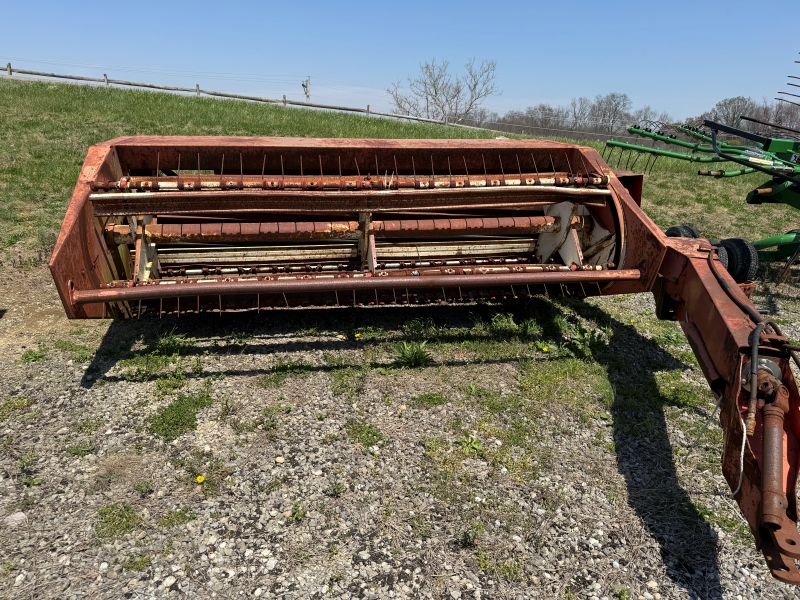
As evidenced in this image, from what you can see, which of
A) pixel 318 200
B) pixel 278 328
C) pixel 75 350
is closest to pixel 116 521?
pixel 75 350

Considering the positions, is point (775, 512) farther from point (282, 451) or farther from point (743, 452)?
point (282, 451)

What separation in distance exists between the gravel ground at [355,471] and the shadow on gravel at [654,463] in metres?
0.01

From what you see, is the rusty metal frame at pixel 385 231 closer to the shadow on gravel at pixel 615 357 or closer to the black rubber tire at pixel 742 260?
the shadow on gravel at pixel 615 357

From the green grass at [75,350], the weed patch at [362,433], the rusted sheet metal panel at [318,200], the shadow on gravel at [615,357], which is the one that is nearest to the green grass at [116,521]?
the weed patch at [362,433]

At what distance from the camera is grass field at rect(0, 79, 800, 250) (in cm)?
805

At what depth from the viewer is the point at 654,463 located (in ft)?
10.8

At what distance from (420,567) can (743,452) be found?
1.62 m

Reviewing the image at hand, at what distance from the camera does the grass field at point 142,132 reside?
805 cm

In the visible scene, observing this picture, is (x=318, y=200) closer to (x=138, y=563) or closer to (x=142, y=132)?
(x=138, y=563)

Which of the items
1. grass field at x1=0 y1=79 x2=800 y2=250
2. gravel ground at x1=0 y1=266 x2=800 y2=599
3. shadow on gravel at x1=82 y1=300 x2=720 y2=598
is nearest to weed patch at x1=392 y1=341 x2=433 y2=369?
gravel ground at x1=0 y1=266 x2=800 y2=599

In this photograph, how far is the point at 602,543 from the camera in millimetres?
2709

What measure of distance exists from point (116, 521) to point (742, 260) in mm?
5680

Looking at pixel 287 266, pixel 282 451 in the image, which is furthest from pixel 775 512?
pixel 287 266

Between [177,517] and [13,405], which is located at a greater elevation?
[13,405]
